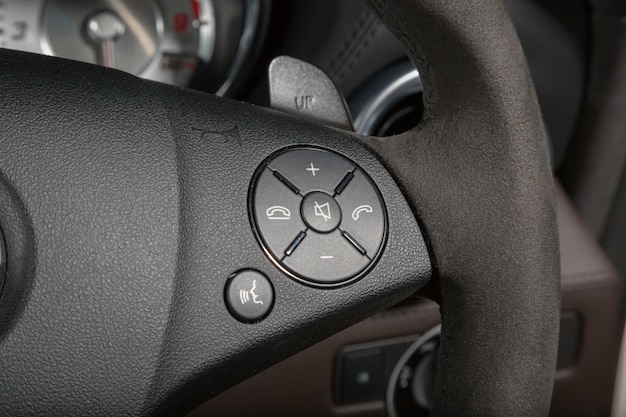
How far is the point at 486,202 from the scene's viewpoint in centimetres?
55

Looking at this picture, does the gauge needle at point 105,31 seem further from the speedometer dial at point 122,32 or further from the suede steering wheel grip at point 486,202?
the suede steering wheel grip at point 486,202

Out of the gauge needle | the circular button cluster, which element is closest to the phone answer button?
the circular button cluster

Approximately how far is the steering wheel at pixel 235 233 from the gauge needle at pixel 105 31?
0.41 metres

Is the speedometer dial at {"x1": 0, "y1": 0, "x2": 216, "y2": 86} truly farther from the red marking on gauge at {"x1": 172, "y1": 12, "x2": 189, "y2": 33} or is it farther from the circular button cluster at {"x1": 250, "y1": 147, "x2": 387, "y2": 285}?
the circular button cluster at {"x1": 250, "y1": 147, "x2": 387, "y2": 285}

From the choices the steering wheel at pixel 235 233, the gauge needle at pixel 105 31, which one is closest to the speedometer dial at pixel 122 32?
the gauge needle at pixel 105 31

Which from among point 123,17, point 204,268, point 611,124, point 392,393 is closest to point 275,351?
point 204,268

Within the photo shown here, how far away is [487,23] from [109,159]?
0.26 m

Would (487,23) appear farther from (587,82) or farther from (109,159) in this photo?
(587,82)

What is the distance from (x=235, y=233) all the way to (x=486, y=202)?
→ 6.5 inches

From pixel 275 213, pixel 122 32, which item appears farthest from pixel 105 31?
pixel 275 213

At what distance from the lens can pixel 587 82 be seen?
3.43 ft

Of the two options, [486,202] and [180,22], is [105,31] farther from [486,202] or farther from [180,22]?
[486,202]

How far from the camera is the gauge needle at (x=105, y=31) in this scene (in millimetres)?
943

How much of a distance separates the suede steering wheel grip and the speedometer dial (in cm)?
46
